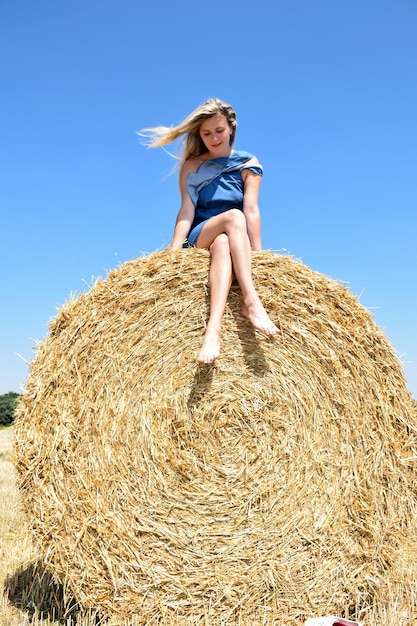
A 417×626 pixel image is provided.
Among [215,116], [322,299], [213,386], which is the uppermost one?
[215,116]

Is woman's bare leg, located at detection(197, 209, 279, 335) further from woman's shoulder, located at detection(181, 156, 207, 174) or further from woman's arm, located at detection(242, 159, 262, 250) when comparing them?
woman's shoulder, located at detection(181, 156, 207, 174)

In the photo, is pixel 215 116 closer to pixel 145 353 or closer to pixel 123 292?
pixel 123 292

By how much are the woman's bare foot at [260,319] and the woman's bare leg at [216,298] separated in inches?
6.0

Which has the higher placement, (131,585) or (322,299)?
(322,299)

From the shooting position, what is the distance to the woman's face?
13.1ft

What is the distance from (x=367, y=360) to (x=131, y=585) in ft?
5.65

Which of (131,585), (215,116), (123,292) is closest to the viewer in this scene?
(131,585)

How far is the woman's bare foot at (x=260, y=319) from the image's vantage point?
128 inches

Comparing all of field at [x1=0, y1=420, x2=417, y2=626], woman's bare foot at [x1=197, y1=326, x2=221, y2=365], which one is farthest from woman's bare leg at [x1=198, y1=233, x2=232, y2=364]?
field at [x1=0, y1=420, x2=417, y2=626]

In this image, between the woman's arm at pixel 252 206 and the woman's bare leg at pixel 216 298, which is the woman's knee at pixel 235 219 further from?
the woman's arm at pixel 252 206

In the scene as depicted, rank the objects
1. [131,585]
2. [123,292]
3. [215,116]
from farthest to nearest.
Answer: [215,116] → [123,292] → [131,585]

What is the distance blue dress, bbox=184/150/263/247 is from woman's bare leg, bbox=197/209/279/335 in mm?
605

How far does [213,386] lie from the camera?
3.32 m

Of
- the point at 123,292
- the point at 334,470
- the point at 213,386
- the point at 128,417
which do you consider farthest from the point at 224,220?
the point at 334,470
